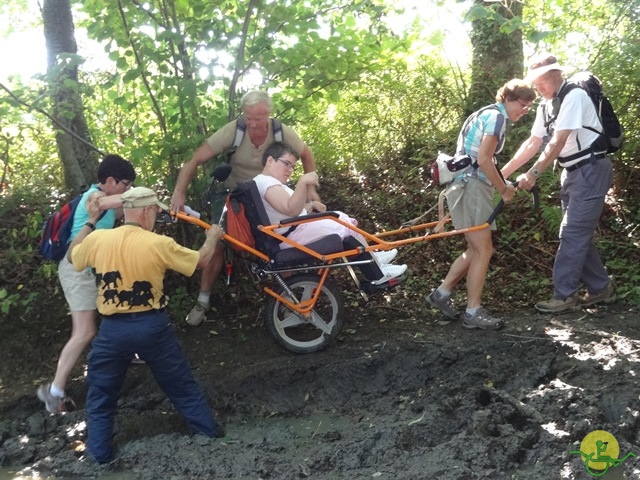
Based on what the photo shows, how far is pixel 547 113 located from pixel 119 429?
4299 mm

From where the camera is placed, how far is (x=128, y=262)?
13.1 feet

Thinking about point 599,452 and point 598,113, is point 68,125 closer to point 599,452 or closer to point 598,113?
point 598,113

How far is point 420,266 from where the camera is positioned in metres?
6.89

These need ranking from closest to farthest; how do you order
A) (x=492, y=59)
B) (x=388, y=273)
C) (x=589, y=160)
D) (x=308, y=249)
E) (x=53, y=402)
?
(x=53, y=402)
(x=308, y=249)
(x=388, y=273)
(x=589, y=160)
(x=492, y=59)

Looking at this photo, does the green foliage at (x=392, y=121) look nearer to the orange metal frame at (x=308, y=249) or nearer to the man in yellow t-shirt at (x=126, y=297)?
the orange metal frame at (x=308, y=249)

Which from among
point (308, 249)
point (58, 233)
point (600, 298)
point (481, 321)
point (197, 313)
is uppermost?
point (58, 233)

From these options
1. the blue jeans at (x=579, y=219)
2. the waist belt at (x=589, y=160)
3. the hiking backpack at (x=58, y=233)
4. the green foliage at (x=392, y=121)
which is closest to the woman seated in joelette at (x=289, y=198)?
the hiking backpack at (x=58, y=233)

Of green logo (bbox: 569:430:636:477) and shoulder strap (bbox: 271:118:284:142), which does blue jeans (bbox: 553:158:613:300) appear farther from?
shoulder strap (bbox: 271:118:284:142)

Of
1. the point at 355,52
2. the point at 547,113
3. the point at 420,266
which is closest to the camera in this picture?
the point at 547,113

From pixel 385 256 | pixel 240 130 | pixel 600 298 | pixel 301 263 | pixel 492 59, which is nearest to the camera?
pixel 301 263

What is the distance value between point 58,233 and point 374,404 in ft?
8.80

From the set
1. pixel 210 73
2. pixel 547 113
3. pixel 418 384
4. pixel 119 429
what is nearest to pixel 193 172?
pixel 210 73

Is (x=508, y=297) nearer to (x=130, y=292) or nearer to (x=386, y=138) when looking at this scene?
(x=386, y=138)

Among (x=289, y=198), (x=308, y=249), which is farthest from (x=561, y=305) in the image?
(x=289, y=198)
